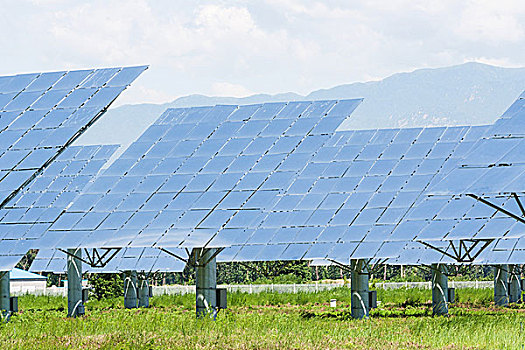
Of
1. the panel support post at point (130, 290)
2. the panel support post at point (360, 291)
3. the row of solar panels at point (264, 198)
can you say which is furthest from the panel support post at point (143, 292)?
the panel support post at point (360, 291)

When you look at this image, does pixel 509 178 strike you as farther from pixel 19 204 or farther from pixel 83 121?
pixel 19 204

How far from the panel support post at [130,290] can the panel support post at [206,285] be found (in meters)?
20.3

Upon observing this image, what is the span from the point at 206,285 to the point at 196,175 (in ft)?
11.8

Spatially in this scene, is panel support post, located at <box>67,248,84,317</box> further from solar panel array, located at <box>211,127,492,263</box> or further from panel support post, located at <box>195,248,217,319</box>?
solar panel array, located at <box>211,127,492,263</box>

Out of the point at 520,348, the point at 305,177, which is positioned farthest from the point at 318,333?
the point at 305,177

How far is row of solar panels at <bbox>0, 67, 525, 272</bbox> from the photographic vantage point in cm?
2639

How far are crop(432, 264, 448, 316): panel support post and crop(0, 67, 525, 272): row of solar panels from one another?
7.85 ft

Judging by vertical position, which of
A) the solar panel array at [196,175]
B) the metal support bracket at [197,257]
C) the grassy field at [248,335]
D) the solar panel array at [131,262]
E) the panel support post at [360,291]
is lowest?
the grassy field at [248,335]

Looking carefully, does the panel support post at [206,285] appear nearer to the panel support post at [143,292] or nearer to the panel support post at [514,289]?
the panel support post at [143,292]

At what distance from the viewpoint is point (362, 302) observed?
3359 cm

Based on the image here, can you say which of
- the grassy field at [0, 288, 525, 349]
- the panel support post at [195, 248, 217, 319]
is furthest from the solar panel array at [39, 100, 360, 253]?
the grassy field at [0, 288, 525, 349]

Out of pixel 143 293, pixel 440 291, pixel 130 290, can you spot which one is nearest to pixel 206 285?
pixel 440 291

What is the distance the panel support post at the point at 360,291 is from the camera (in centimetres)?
3338

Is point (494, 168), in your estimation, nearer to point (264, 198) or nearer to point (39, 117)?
point (264, 198)
